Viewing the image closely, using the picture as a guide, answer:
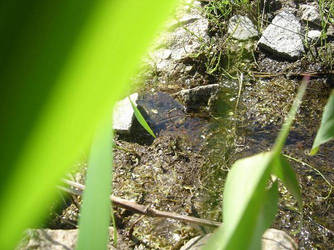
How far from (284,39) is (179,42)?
0.66 metres

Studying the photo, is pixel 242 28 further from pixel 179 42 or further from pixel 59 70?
pixel 59 70

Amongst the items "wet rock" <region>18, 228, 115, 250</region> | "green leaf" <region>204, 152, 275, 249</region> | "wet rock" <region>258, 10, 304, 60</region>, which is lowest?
"wet rock" <region>18, 228, 115, 250</region>

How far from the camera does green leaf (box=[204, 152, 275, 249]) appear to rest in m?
0.20

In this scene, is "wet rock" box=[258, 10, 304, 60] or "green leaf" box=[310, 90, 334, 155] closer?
"green leaf" box=[310, 90, 334, 155]

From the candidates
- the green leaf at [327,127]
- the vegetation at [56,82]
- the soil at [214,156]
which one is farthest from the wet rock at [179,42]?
the vegetation at [56,82]

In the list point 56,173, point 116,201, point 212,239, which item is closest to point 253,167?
point 212,239

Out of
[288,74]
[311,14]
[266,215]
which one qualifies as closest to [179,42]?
[288,74]

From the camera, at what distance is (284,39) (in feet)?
7.16

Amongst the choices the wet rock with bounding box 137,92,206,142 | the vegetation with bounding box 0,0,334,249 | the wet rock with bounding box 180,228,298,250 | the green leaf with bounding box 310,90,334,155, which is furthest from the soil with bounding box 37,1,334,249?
the vegetation with bounding box 0,0,334,249

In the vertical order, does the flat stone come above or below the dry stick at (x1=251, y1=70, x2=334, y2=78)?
below

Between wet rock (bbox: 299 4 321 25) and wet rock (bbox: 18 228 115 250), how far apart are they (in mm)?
1887

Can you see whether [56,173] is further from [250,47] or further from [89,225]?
[250,47]

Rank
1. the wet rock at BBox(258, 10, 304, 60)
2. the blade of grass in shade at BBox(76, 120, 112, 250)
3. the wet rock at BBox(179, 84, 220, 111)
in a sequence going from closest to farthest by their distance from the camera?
the blade of grass in shade at BBox(76, 120, 112, 250) → the wet rock at BBox(179, 84, 220, 111) → the wet rock at BBox(258, 10, 304, 60)

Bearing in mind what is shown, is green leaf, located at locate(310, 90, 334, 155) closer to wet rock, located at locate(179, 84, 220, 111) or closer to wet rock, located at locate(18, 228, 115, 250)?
wet rock, located at locate(18, 228, 115, 250)
